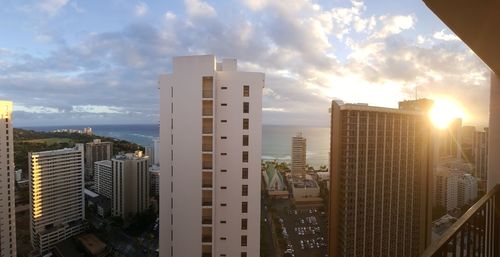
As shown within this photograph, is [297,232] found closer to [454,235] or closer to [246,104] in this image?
[246,104]

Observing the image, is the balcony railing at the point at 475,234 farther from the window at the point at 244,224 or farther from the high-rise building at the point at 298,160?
the high-rise building at the point at 298,160

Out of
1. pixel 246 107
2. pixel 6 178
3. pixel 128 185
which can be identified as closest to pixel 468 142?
pixel 246 107

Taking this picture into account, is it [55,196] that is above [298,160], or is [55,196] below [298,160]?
below

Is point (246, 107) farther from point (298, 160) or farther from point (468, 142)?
point (298, 160)

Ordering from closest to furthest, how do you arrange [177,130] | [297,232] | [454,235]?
[454,235], [177,130], [297,232]

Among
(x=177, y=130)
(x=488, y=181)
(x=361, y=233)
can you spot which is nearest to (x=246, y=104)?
(x=177, y=130)

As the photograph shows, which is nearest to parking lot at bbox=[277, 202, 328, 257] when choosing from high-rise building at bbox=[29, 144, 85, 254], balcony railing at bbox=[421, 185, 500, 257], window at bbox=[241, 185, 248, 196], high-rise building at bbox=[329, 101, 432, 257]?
high-rise building at bbox=[329, 101, 432, 257]
